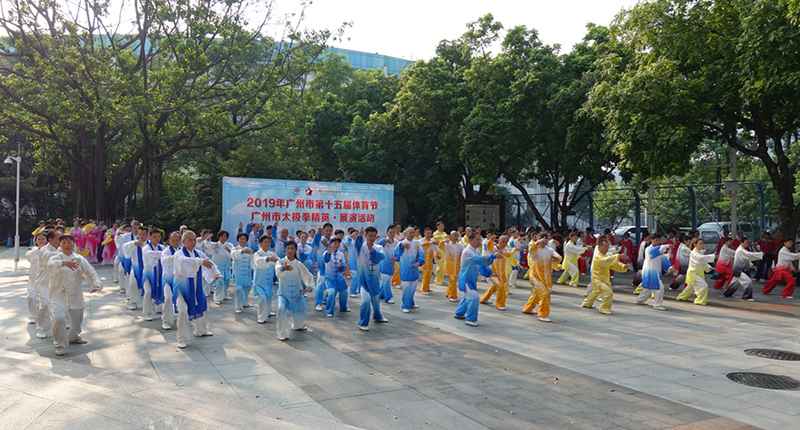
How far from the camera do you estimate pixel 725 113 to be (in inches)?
587

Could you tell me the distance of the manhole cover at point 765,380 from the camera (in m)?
6.64

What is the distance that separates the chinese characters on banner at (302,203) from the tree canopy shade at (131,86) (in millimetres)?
4113

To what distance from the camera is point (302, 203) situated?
19.5 m

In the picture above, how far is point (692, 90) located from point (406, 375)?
34.9ft

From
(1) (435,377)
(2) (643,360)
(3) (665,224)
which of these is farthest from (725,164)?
(1) (435,377)

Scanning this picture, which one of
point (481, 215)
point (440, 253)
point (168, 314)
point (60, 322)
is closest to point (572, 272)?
point (440, 253)

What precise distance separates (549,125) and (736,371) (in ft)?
42.3

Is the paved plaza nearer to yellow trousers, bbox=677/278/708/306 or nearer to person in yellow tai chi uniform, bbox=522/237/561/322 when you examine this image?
person in yellow tai chi uniform, bbox=522/237/561/322

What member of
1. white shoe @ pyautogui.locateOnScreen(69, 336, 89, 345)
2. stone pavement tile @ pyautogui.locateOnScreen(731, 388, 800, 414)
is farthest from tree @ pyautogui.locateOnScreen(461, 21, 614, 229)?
white shoe @ pyautogui.locateOnScreen(69, 336, 89, 345)

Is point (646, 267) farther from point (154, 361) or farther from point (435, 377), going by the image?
point (154, 361)

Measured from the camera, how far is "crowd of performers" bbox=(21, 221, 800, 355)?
27.5 ft

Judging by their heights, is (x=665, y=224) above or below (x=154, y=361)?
above

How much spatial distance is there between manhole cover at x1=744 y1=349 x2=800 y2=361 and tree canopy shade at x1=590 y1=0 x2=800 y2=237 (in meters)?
6.00

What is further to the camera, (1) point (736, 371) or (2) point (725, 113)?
(2) point (725, 113)
